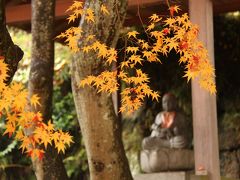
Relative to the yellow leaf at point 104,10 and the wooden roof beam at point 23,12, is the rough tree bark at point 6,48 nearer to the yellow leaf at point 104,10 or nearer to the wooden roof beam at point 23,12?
the yellow leaf at point 104,10

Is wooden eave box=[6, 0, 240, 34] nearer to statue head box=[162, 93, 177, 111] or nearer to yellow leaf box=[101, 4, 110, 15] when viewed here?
statue head box=[162, 93, 177, 111]

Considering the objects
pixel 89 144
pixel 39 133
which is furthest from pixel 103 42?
pixel 39 133

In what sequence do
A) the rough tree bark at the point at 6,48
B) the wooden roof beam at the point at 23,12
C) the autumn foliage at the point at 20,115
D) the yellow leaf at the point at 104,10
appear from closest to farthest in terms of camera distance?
1. the autumn foliage at the point at 20,115
2. the rough tree bark at the point at 6,48
3. the yellow leaf at the point at 104,10
4. the wooden roof beam at the point at 23,12

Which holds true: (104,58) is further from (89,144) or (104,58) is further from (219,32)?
(219,32)

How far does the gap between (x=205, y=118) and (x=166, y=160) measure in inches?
52.9

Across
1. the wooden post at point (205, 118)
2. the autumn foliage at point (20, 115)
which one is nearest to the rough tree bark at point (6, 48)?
the autumn foliage at point (20, 115)

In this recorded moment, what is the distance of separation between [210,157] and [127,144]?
430 centimetres

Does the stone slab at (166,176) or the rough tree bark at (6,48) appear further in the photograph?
the stone slab at (166,176)

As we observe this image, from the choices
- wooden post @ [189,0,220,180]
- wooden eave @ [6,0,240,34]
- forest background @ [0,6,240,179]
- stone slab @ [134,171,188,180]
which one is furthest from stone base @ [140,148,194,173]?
forest background @ [0,6,240,179]

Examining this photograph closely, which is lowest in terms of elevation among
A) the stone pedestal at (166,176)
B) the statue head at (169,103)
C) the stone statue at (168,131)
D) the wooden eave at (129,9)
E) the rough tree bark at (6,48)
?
the stone pedestal at (166,176)

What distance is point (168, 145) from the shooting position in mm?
7895

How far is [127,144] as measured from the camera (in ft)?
34.0

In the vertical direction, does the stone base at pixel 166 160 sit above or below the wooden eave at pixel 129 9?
below

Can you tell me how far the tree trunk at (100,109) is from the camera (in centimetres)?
471
